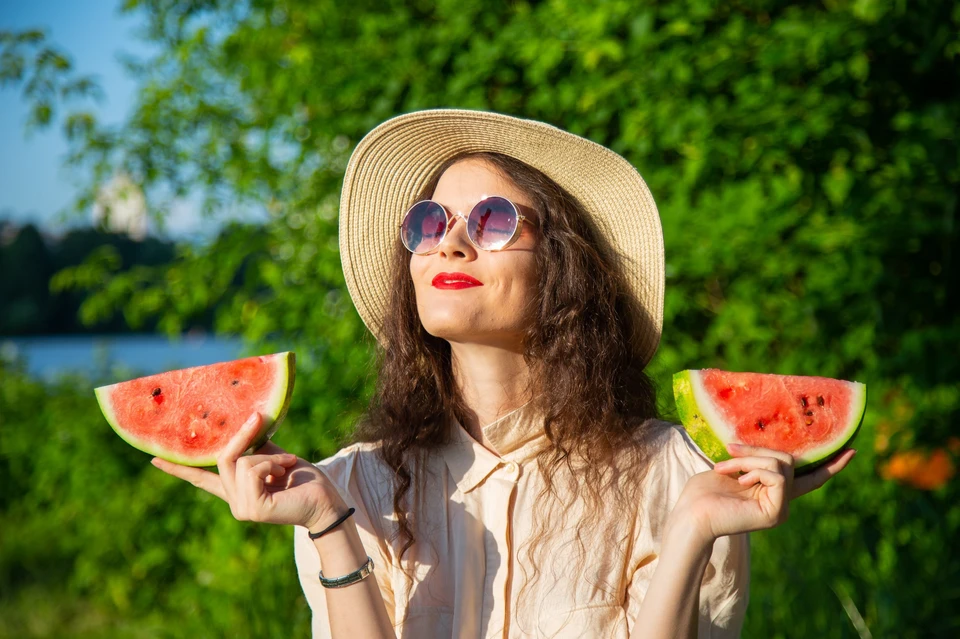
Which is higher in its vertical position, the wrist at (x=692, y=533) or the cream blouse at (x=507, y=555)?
the wrist at (x=692, y=533)

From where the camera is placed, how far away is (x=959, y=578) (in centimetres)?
367

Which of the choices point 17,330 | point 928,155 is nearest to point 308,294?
point 928,155

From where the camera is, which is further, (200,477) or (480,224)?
(480,224)

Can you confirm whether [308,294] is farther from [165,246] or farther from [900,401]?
[900,401]

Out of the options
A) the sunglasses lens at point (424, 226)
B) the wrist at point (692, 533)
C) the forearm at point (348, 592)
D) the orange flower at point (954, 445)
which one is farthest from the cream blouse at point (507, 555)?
the orange flower at point (954, 445)

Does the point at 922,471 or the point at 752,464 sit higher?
the point at 752,464

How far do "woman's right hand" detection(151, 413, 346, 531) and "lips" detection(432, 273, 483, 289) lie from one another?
0.54 meters

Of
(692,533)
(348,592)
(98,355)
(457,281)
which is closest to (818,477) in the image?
(692,533)

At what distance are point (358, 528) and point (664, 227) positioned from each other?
7.79ft

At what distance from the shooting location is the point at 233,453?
1.85m

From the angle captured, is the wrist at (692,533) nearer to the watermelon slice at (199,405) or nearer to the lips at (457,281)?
the lips at (457,281)

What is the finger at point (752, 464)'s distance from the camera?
1.74 metres

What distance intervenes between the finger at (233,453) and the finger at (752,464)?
969 mm

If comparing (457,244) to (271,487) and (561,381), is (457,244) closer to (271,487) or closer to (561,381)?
(561,381)
